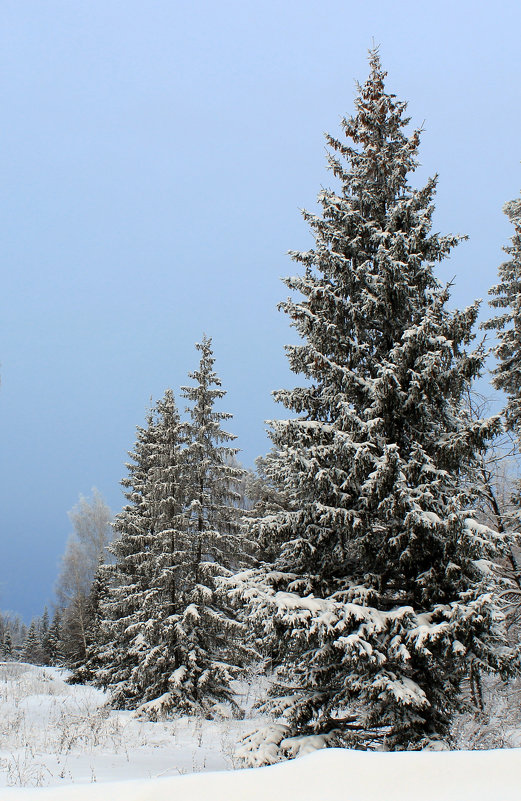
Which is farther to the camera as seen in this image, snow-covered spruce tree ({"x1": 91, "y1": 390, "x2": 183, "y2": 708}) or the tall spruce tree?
snow-covered spruce tree ({"x1": 91, "y1": 390, "x2": 183, "y2": 708})

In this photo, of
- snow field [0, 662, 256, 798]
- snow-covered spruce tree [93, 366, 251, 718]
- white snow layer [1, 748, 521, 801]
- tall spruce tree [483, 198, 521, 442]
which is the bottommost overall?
snow field [0, 662, 256, 798]

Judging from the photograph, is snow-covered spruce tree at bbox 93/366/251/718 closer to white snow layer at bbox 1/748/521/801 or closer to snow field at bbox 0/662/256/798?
snow field at bbox 0/662/256/798

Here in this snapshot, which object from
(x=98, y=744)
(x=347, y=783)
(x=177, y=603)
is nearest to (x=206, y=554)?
(x=177, y=603)

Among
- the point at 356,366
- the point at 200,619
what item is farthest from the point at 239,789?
the point at 200,619

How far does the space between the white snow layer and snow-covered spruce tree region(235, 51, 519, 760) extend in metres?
3.01

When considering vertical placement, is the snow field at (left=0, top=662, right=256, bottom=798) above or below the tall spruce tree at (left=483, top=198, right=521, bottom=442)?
below

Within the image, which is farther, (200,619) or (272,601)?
(200,619)

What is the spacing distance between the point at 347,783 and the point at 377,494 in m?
4.69

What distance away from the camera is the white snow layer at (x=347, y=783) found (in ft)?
9.59

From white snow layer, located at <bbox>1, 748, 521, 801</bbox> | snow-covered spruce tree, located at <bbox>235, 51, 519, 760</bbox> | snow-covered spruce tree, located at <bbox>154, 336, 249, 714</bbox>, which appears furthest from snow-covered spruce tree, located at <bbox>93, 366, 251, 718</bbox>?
white snow layer, located at <bbox>1, 748, 521, 801</bbox>

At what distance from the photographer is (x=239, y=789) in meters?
3.07

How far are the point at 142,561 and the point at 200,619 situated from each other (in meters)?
4.05

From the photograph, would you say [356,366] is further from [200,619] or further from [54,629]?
[54,629]

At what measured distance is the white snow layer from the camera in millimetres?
2922
